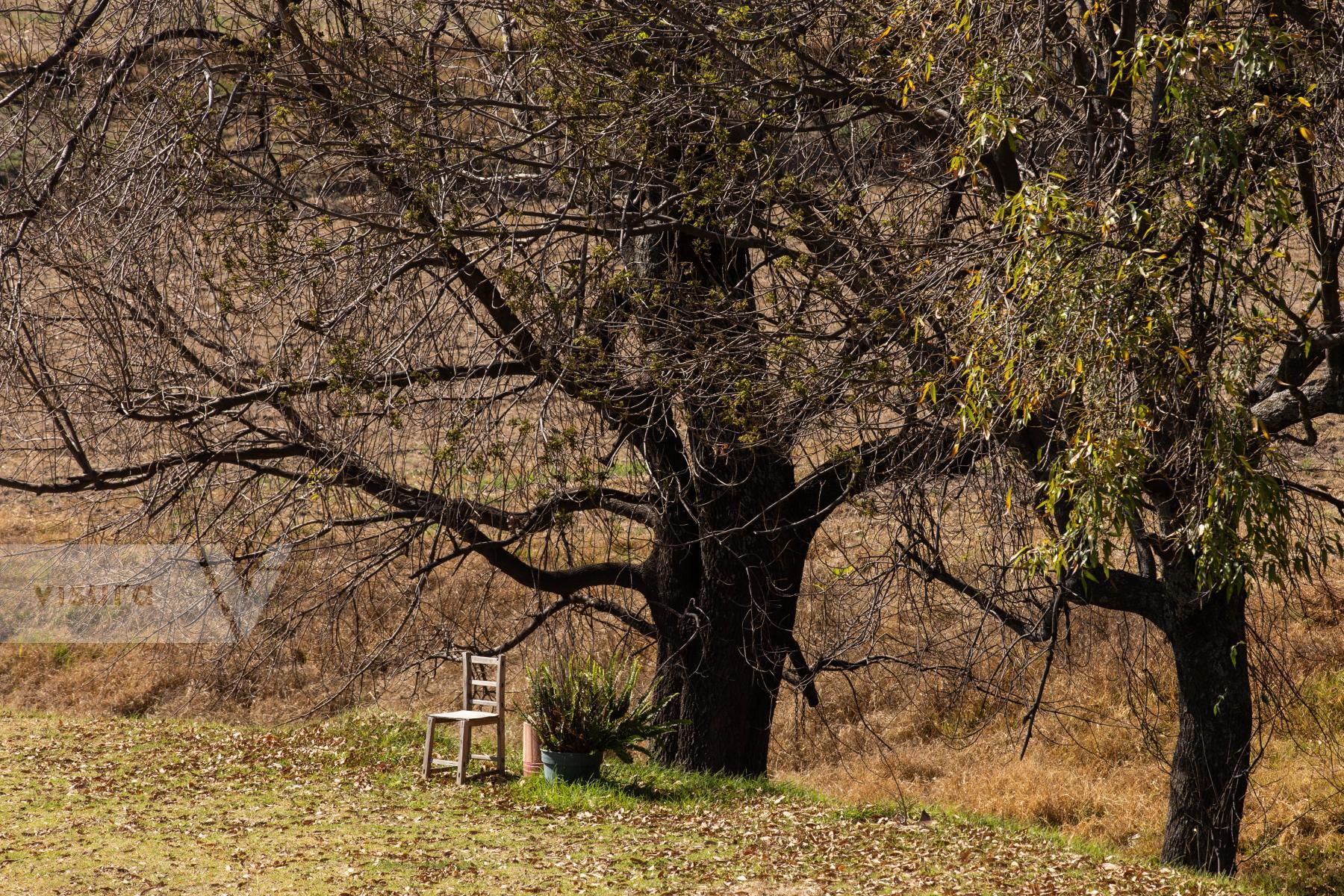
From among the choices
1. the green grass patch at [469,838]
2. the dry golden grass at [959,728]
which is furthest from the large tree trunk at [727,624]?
the dry golden grass at [959,728]

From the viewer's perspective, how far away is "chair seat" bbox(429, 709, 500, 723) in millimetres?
9516

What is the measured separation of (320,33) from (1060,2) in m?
4.55

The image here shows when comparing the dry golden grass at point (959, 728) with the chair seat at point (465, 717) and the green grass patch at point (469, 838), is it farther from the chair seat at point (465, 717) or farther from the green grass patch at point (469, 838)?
the green grass patch at point (469, 838)

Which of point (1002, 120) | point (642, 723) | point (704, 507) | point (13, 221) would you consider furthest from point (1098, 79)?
point (13, 221)

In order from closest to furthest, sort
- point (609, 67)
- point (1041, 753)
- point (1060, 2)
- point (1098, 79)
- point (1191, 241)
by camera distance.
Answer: point (1191, 241) < point (1060, 2) < point (1098, 79) < point (609, 67) < point (1041, 753)

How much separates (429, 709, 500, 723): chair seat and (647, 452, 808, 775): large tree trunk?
5.06 feet

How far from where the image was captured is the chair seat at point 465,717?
375 inches

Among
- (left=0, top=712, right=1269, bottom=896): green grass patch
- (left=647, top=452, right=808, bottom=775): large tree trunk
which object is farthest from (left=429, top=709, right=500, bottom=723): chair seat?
(left=647, top=452, right=808, bottom=775): large tree trunk

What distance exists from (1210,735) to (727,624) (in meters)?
3.71

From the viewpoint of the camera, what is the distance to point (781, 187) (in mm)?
7777

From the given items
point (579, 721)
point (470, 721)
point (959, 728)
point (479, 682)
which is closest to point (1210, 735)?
point (579, 721)

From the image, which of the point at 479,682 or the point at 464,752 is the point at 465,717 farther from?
the point at 479,682

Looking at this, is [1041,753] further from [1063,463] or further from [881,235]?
[1063,463]

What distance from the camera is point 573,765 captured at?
9.22 metres
